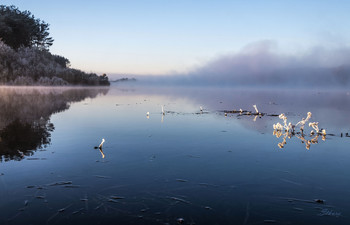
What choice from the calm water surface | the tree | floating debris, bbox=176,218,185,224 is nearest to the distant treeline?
the tree

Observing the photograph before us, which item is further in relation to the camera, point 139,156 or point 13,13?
point 13,13

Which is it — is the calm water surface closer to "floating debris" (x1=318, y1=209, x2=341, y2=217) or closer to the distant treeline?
"floating debris" (x1=318, y1=209, x2=341, y2=217)

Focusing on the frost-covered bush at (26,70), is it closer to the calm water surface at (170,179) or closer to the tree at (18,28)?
the tree at (18,28)

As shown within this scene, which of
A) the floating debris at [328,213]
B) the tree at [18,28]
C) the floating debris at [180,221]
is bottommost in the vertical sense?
the floating debris at [180,221]

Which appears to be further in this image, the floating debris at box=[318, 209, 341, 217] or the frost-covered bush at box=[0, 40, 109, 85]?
the frost-covered bush at box=[0, 40, 109, 85]

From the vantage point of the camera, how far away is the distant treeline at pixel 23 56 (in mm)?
99475

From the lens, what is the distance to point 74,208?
8.56m

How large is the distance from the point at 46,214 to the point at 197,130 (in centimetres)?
1680

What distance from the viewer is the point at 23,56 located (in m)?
106

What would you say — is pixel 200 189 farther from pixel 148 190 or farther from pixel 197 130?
pixel 197 130

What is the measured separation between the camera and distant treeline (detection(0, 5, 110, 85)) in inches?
3916

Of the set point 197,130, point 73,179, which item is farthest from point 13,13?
point 73,179

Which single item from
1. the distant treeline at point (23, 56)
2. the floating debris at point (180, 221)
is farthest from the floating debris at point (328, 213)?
the distant treeline at point (23, 56)

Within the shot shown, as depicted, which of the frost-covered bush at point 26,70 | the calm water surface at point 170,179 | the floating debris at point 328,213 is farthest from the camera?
the frost-covered bush at point 26,70
